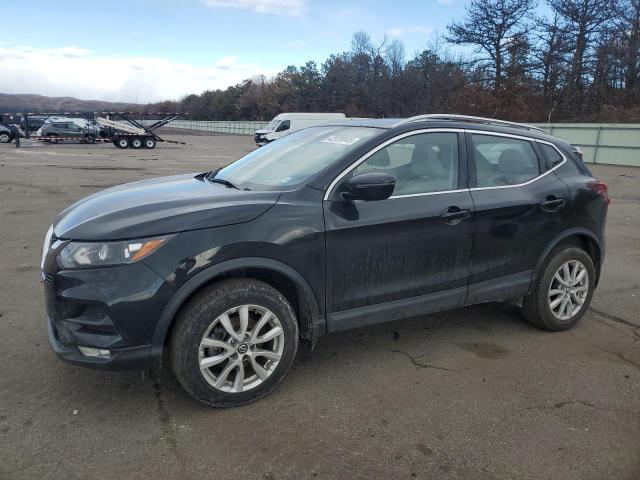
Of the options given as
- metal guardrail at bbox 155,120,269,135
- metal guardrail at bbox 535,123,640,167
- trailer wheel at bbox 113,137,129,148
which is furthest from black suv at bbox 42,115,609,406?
metal guardrail at bbox 155,120,269,135

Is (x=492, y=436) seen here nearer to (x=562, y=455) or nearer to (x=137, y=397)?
(x=562, y=455)

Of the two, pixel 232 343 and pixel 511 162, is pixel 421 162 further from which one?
pixel 232 343

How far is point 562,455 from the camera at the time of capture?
109 inches

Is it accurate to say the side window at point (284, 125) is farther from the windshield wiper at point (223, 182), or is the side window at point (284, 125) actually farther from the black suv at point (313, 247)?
the windshield wiper at point (223, 182)

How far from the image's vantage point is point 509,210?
3947mm

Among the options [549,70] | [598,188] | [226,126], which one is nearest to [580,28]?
[549,70]

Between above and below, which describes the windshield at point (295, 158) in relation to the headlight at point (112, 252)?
above

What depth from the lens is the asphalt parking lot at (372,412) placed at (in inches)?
104

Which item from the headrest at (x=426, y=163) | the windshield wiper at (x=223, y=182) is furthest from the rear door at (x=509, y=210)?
the windshield wiper at (x=223, y=182)

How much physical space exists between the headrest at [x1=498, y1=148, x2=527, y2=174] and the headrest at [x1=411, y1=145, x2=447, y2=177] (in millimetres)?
612

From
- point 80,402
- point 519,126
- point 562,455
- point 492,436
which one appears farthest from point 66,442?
point 519,126

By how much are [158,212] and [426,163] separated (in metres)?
1.91

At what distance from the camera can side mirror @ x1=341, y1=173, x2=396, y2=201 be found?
3.20 metres

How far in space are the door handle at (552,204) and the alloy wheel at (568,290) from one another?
48 cm
